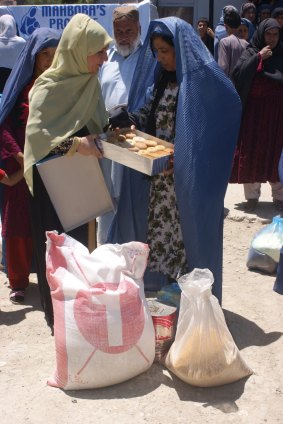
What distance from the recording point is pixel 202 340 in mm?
3092

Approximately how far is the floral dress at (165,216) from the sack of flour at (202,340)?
0.67 metres

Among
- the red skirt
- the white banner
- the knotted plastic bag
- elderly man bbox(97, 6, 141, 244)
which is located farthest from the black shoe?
the white banner

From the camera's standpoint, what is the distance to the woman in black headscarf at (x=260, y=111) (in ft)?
19.6

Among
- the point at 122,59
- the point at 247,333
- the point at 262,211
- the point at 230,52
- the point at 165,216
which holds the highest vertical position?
the point at 122,59

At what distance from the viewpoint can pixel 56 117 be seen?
3.47m

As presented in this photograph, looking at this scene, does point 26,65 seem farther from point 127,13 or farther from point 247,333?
point 247,333

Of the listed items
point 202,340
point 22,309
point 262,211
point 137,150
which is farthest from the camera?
point 262,211

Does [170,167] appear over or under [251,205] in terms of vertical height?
over

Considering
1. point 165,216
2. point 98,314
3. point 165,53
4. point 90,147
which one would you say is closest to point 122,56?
point 165,53

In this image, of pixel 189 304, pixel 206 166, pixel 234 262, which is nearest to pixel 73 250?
pixel 189 304

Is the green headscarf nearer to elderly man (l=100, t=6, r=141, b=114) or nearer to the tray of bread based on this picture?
the tray of bread

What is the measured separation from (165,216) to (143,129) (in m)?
0.50

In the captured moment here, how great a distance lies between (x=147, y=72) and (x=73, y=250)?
1211 mm

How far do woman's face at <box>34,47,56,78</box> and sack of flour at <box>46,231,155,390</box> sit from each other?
113 centimetres
